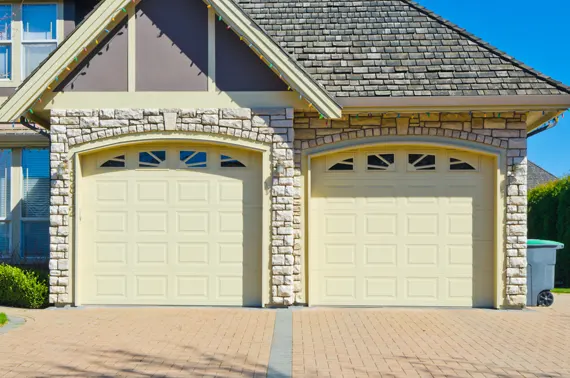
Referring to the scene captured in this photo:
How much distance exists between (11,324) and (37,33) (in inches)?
262

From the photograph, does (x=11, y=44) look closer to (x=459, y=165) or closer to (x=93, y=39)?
(x=93, y=39)

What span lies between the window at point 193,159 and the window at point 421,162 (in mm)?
3700

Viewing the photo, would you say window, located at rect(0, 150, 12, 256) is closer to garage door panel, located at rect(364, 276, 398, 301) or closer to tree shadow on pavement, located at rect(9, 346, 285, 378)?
tree shadow on pavement, located at rect(9, 346, 285, 378)

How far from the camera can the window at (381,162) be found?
32.2 feet

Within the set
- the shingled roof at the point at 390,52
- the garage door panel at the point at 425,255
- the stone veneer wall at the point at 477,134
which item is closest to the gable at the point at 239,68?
the shingled roof at the point at 390,52

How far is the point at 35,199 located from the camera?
11742 millimetres

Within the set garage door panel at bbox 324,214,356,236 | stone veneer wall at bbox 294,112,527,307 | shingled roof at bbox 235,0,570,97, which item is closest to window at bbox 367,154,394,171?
stone veneer wall at bbox 294,112,527,307

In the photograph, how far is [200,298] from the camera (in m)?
9.55

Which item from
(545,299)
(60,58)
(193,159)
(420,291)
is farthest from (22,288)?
(545,299)

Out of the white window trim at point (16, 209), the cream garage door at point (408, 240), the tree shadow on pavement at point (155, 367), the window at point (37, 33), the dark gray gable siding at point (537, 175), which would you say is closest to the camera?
the tree shadow on pavement at point (155, 367)

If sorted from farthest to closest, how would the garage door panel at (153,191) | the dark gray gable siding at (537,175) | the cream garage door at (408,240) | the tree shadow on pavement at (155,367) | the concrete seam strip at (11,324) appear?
the dark gray gable siding at (537,175) → the cream garage door at (408,240) → the garage door panel at (153,191) → the concrete seam strip at (11,324) → the tree shadow on pavement at (155,367)

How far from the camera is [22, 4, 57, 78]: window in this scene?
1177 centimetres

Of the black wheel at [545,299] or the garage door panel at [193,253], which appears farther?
the black wheel at [545,299]

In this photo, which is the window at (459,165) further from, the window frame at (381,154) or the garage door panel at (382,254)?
the garage door panel at (382,254)
